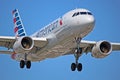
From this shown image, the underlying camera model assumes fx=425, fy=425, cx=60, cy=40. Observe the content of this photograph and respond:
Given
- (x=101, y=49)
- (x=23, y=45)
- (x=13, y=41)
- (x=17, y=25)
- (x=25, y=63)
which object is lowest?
(x=25, y=63)

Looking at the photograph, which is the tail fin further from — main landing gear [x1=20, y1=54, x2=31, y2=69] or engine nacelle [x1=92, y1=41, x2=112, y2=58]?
engine nacelle [x1=92, y1=41, x2=112, y2=58]

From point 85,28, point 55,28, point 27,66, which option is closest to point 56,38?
point 55,28

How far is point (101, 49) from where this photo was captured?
1864 inches

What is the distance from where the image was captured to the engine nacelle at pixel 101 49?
46.8 m

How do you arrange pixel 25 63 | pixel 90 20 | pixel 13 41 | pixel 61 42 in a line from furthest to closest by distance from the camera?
pixel 25 63, pixel 13 41, pixel 61 42, pixel 90 20

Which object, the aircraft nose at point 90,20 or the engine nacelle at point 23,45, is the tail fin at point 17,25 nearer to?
the engine nacelle at point 23,45

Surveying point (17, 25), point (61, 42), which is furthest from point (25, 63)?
point (17, 25)

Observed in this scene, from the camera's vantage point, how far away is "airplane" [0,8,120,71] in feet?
135

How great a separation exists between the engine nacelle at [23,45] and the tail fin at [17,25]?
12415 mm

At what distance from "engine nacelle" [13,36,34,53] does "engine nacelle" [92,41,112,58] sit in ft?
25.0

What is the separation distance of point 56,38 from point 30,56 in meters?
6.58

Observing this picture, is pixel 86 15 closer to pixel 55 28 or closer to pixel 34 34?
pixel 55 28

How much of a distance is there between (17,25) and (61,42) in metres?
19.0

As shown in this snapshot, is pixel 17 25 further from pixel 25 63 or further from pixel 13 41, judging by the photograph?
pixel 13 41
